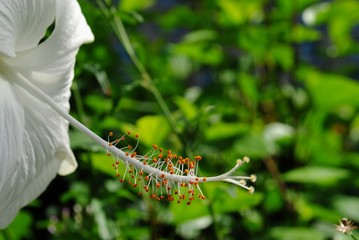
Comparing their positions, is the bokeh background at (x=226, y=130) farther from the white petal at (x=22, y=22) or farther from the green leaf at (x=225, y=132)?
the white petal at (x=22, y=22)

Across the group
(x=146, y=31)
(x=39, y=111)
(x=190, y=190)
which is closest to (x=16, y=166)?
(x=39, y=111)

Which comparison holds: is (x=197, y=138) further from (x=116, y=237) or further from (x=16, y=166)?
(x=16, y=166)

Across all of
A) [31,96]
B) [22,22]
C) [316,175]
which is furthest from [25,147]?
[316,175]

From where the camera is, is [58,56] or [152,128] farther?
[152,128]

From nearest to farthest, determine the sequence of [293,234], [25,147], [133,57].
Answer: [25,147] → [133,57] → [293,234]

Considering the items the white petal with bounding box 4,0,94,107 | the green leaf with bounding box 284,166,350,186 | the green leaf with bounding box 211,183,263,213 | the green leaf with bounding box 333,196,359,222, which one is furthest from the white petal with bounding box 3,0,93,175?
the green leaf with bounding box 333,196,359,222

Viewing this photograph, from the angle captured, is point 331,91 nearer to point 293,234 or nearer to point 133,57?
point 293,234
